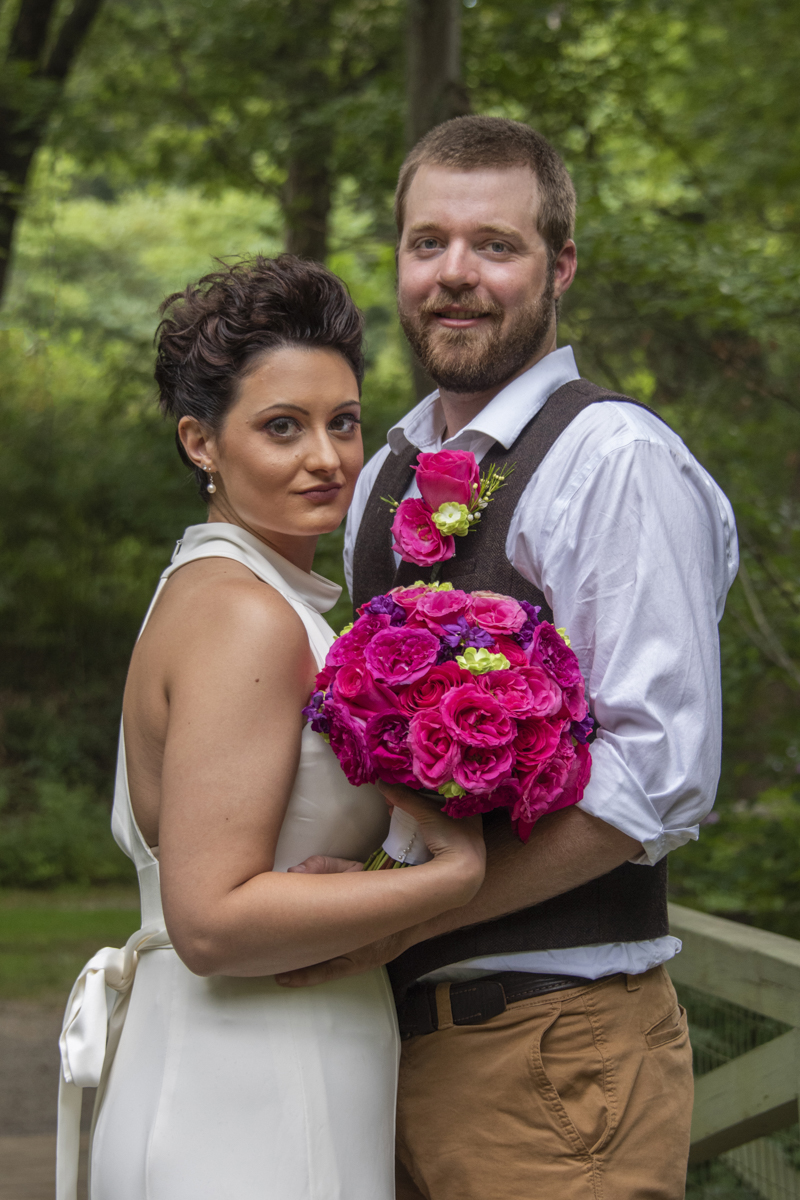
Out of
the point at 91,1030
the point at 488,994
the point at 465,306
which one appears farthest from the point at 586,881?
the point at 465,306

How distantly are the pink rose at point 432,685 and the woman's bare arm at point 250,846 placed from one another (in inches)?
8.1

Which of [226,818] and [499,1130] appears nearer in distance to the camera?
[226,818]

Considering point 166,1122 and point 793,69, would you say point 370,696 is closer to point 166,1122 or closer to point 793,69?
point 166,1122

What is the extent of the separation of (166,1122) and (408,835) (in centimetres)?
58

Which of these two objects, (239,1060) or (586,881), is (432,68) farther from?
(239,1060)

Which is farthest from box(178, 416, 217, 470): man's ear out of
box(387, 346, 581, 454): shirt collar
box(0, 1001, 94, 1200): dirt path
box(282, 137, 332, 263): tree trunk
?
box(282, 137, 332, 263): tree trunk

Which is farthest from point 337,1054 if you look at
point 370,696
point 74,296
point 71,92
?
point 74,296

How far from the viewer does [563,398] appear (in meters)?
2.21

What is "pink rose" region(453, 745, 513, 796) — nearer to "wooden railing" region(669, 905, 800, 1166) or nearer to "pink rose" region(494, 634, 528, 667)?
"pink rose" region(494, 634, 528, 667)

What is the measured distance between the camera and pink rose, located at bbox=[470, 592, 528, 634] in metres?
1.68

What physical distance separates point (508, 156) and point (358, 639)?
120cm

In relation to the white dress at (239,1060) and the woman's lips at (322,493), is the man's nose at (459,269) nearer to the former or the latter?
the woman's lips at (322,493)

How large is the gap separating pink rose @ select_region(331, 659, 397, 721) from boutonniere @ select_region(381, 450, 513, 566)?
16.6 inches

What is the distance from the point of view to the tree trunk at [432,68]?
597cm
